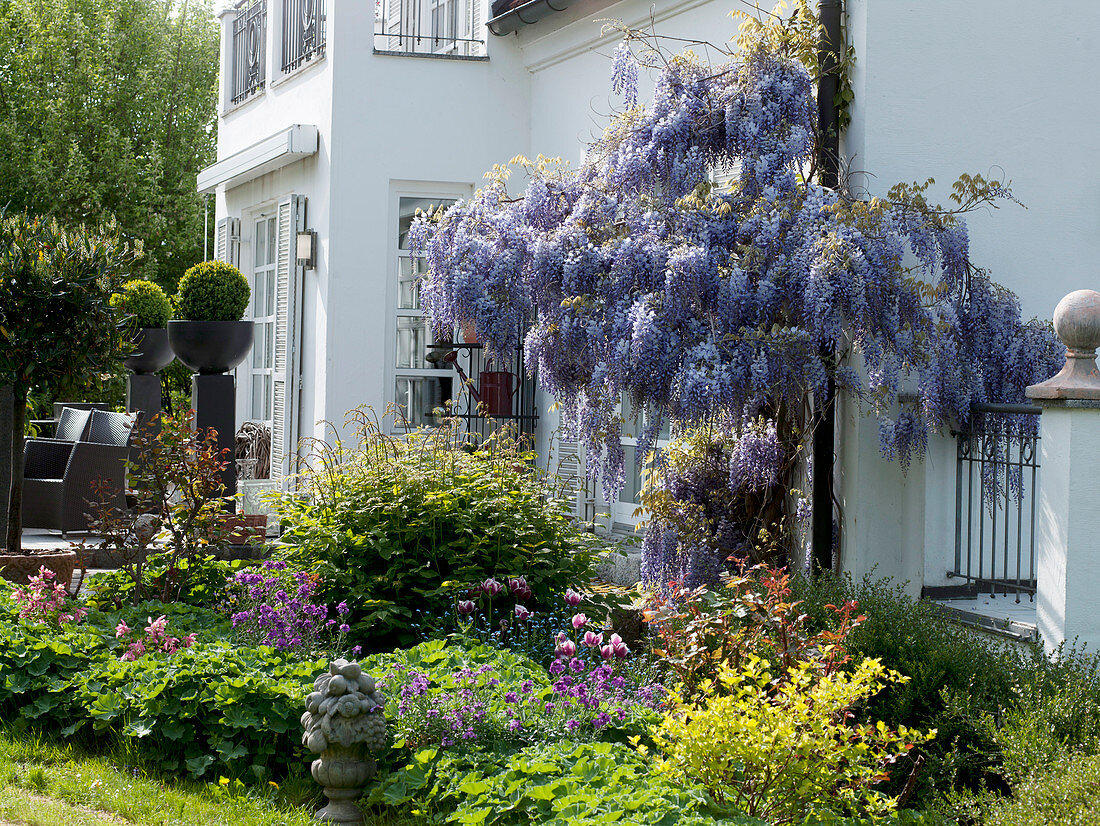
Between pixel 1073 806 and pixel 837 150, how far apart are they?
12.6 ft

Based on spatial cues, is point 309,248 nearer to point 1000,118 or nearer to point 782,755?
point 1000,118

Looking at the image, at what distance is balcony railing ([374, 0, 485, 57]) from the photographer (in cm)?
984

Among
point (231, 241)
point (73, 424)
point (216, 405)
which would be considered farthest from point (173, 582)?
point (231, 241)

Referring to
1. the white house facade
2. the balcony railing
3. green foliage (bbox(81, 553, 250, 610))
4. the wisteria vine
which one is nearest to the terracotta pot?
green foliage (bbox(81, 553, 250, 610))

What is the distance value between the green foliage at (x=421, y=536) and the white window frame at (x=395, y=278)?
3.84 meters

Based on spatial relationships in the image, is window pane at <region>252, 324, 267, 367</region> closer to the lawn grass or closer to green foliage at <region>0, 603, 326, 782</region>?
green foliage at <region>0, 603, 326, 782</region>

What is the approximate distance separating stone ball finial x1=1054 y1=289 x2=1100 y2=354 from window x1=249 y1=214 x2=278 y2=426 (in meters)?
7.83

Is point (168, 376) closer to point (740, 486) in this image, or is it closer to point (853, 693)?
point (740, 486)

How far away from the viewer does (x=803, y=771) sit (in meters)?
3.15

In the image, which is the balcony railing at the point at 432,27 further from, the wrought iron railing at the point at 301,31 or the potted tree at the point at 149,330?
the potted tree at the point at 149,330

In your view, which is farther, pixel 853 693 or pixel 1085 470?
pixel 1085 470

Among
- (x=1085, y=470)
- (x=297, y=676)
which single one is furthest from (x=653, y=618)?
(x=1085, y=470)

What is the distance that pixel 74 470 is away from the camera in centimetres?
875

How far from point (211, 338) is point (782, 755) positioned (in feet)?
21.5
